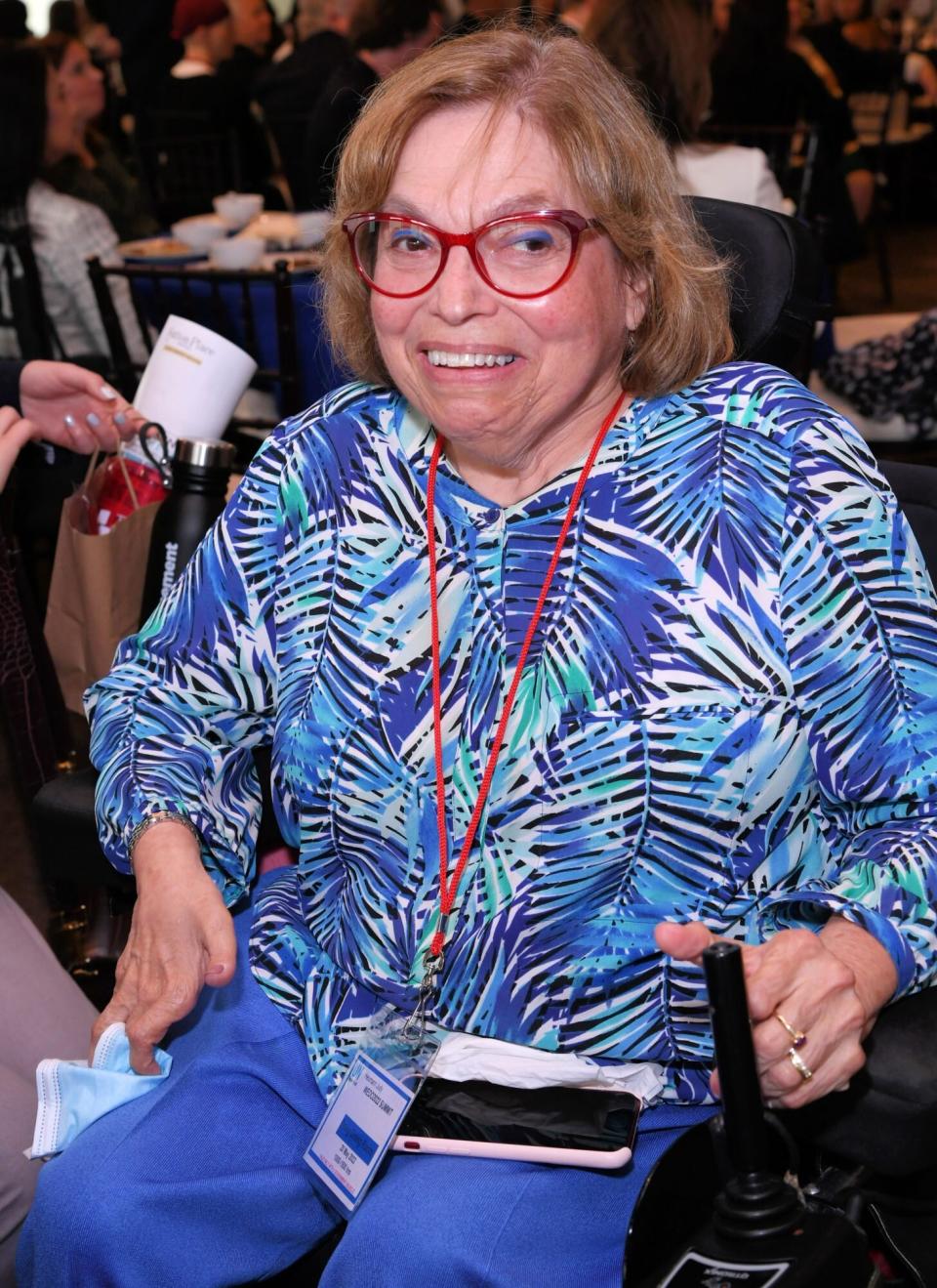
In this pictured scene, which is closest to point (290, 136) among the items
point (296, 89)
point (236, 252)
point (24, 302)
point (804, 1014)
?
point (296, 89)

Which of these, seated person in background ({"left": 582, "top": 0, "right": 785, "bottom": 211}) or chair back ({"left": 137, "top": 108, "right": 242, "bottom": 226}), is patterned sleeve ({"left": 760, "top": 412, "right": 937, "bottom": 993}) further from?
chair back ({"left": 137, "top": 108, "right": 242, "bottom": 226})

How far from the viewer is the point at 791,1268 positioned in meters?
0.95

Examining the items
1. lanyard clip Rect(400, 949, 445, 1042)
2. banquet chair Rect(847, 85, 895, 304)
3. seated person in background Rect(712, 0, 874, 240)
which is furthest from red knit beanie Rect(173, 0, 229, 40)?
lanyard clip Rect(400, 949, 445, 1042)

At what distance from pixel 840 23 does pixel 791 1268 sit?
1002cm

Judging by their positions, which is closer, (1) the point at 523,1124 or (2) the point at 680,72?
(1) the point at 523,1124

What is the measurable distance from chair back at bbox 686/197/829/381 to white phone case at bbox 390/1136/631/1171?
0.83 meters

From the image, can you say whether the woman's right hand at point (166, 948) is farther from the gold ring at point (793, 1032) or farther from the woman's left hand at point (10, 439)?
the woman's left hand at point (10, 439)

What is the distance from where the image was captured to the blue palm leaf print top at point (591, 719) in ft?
4.09

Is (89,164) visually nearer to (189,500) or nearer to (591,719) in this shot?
(189,500)

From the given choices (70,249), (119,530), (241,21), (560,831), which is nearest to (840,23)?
(241,21)

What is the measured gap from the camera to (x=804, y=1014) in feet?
3.58

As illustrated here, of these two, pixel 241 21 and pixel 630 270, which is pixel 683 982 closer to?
pixel 630 270

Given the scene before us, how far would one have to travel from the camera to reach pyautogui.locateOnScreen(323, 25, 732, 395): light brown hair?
4.29 feet

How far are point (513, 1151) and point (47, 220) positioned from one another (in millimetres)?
3699
